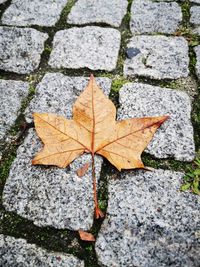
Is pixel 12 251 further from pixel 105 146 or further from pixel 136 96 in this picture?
pixel 136 96

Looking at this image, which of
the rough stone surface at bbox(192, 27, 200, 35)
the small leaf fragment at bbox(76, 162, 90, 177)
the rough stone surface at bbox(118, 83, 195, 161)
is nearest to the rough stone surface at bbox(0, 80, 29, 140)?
the small leaf fragment at bbox(76, 162, 90, 177)

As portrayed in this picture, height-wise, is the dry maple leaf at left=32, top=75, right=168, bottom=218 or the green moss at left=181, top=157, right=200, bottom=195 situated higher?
the dry maple leaf at left=32, top=75, right=168, bottom=218

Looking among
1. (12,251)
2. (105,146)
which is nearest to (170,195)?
(105,146)

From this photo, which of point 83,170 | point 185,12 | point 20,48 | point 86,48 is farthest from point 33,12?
point 83,170

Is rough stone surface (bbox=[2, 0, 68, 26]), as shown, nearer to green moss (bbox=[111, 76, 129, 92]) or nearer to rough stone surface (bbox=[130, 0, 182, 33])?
rough stone surface (bbox=[130, 0, 182, 33])

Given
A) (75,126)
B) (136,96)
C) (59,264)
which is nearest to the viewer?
(59,264)
